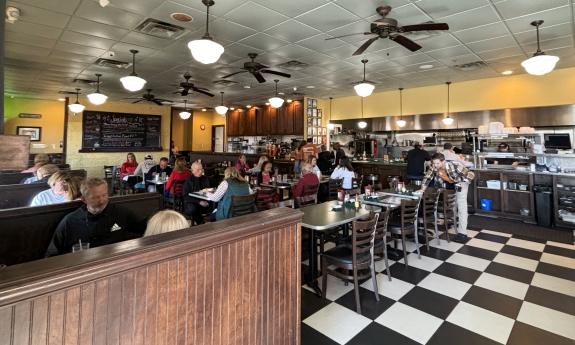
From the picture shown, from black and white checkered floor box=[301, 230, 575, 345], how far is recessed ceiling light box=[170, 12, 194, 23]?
3821mm

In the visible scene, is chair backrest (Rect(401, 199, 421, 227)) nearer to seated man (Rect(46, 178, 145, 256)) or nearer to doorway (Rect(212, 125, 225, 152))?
seated man (Rect(46, 178, 145, 256))

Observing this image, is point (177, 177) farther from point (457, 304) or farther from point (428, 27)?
point (457, 304)

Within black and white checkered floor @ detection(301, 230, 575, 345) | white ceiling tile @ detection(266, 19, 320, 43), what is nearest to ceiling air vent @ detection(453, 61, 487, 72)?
white ceiling tile @ detection(266, 19, 320, 43)

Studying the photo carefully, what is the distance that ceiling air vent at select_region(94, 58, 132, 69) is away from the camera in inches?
243

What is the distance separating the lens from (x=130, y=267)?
1.19 m

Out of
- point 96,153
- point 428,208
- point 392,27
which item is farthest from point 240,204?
point 96,153

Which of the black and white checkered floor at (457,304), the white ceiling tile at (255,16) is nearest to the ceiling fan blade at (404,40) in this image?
the white ceiling tile at (255,16)

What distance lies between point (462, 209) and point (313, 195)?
2681 mm

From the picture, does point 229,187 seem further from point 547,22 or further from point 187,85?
point 547,22

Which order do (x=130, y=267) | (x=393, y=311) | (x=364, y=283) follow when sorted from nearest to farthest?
(x=130, y=267) < (x=393, y=311) < (x=364, y=283)

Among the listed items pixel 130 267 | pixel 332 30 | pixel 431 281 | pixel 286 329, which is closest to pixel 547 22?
pixel 332 30

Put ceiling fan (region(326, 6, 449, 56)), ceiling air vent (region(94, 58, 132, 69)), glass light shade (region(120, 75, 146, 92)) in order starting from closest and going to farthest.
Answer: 1. ceiling fan (region(326, 6, 449, 56))
2. glass light shade (region(120, 75, 146, 92))
3. ceiling air vent (region(94, 58, 132, 69))

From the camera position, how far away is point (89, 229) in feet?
8.04

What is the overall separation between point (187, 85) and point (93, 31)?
2.24 meters
